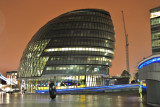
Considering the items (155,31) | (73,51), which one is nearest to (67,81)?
(73,51)

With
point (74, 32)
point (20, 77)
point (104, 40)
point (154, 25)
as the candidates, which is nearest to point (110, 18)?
point (104, 40)

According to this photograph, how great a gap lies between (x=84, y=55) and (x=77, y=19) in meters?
17.8

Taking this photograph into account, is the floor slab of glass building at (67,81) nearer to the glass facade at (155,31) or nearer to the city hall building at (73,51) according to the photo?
the city hall building at (73,51)

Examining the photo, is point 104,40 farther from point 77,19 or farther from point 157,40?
point 157,40

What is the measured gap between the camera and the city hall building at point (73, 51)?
13100cm

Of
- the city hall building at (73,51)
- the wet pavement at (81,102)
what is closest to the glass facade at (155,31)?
the wet pavement at (81,102)

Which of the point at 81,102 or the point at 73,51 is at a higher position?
the point at 73,51

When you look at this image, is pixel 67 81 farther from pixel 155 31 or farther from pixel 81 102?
pixel 81 102

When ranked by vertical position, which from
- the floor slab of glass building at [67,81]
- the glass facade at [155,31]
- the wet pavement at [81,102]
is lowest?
the wet pavement at [81,102]

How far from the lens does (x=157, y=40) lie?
61.2 metres

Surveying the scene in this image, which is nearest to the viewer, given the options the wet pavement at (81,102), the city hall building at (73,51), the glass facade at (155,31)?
the wet pavement at (81,102)

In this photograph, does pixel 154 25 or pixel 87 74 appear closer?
pixel 154 25

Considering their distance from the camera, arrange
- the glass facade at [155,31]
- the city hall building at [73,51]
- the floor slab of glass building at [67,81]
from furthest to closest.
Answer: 1. the floor slab of glass building at [67,81]
2. the city hall building at [73,51]
3. the glass facade at [155,31]

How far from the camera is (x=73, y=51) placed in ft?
432
